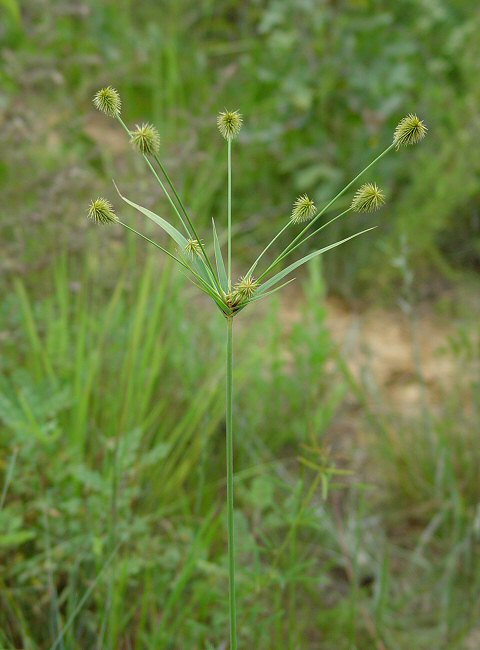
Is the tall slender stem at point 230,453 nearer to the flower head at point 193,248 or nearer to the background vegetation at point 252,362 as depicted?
the flower head at point 193,248

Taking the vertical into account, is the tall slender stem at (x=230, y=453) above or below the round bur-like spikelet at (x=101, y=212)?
below

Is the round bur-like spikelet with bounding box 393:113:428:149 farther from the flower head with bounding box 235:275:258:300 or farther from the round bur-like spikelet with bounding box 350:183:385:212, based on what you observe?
the flower head with bounding box 235:275:258:300

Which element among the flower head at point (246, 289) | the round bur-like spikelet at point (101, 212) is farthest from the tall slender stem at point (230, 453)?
the round bur-like spikelet at point (101, 212)

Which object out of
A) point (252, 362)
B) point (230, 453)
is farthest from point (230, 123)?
point (252, 362)

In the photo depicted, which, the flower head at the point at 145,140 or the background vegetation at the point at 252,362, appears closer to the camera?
the flower head at the point at 145,140

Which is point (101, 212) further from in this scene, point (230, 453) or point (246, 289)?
point (230, 453)

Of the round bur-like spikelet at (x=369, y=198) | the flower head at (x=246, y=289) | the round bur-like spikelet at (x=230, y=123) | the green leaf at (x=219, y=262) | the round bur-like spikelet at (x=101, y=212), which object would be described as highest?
the round bur-like spikelet at (x=230, y=123)

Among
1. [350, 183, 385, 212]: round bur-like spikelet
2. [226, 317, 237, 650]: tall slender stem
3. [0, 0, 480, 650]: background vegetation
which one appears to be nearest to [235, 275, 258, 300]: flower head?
[226, 317, 237, 650]: tall slender stem

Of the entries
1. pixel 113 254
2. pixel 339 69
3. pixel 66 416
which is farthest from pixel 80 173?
pixel 339 69
